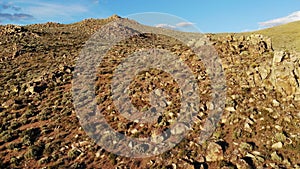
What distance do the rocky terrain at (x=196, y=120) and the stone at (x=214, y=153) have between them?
0.22 ft

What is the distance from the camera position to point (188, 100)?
26.0 metres

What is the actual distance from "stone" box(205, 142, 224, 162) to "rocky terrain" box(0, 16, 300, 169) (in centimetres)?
7

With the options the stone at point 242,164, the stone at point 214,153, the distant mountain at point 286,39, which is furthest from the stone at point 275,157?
the distant mountain at point 286,39

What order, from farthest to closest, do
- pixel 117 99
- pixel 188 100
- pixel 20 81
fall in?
pixel 20 81
pixel 117 99
pixel 188 100

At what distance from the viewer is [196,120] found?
22812mm

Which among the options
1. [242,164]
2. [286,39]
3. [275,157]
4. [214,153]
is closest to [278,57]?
[275,157]

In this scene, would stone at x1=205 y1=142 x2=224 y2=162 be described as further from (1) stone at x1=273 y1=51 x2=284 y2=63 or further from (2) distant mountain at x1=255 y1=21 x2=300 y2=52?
(2) distant mountain at x1=255 y1=21 x2=300 y2=52

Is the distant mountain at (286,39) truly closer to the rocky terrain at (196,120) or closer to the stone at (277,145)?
the rocky terrain at (196,120)

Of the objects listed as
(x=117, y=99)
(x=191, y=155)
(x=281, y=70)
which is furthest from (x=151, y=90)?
(x=281, y=70)

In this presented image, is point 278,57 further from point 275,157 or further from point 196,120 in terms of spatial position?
point 275,157

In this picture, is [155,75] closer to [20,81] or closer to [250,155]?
[250,155]

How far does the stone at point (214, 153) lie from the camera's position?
739 inches

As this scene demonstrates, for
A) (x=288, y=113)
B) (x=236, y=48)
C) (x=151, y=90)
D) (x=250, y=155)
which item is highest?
(x=236, y=48)

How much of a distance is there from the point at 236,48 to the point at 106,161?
2231 cm
